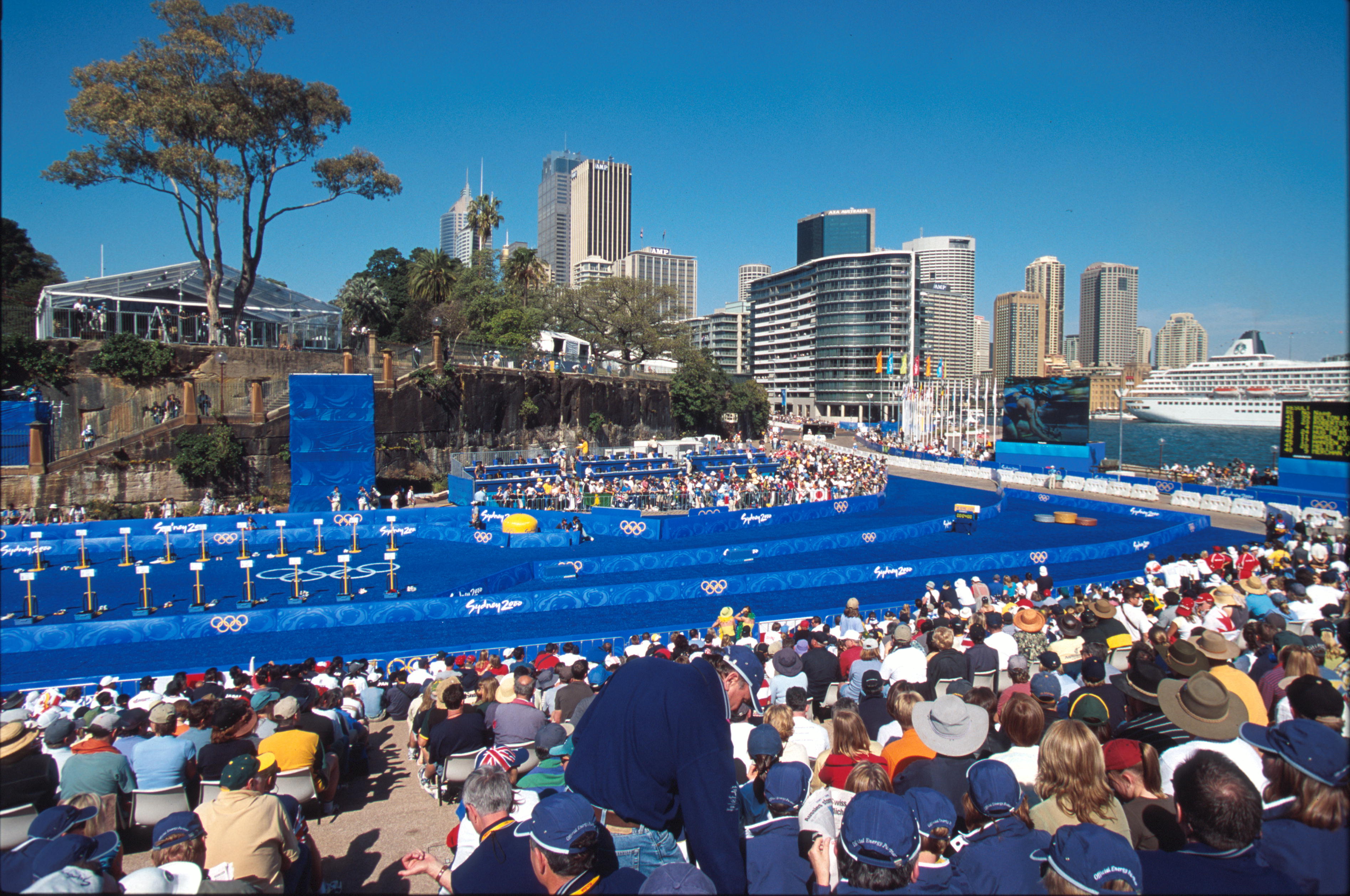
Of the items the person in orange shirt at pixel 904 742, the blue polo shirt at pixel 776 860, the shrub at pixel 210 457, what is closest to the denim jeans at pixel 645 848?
the blue polo shirt at pixel 776 860

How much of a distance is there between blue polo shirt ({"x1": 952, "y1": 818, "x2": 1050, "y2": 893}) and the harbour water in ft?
270

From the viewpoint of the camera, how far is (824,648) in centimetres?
943

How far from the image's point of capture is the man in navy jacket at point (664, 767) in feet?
9.64

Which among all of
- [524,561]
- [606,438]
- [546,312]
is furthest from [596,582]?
[546,312]

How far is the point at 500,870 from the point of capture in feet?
10.3

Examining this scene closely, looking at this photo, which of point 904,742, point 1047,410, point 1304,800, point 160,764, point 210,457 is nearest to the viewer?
point 1304,800

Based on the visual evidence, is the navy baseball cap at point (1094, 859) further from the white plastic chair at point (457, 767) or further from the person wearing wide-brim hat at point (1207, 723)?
the white plastic chair at point (457, 767)

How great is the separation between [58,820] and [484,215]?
7295cm

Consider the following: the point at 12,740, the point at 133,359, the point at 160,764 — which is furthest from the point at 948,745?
the point at 133,359

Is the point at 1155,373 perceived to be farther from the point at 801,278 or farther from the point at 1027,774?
the point at 1027,774

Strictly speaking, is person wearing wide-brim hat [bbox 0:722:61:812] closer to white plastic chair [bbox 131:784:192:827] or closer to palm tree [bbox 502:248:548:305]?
white plastic chair [bbox 131:784:192:827]

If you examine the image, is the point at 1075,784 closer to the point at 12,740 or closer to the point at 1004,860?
the point at 1004,860

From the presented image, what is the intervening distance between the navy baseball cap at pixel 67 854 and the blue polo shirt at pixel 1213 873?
Answer: 4.88m

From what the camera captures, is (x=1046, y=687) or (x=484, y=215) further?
(x=484, y=215)
